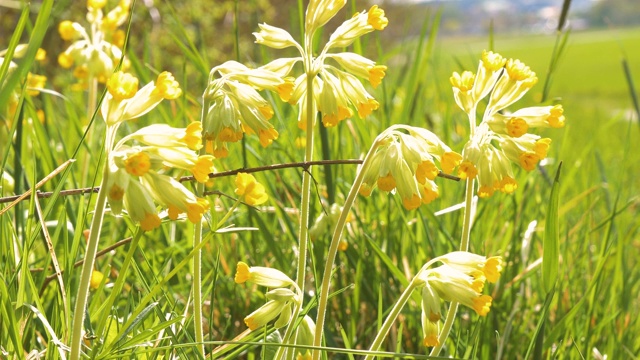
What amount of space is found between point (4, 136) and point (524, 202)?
1563 millimetres

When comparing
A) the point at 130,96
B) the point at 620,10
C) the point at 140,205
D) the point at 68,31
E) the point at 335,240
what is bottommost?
the point at 335,240

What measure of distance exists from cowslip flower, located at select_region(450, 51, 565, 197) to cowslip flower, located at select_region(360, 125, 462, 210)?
0.15ft

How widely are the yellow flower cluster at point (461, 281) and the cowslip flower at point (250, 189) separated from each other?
0.92 ft

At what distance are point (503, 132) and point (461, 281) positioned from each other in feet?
0.85

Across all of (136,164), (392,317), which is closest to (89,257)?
(136,164)

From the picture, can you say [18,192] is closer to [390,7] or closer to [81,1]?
[81,1]

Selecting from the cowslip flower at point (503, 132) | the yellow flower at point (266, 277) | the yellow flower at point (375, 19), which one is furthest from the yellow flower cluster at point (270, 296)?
the yellow flower at point (375, 19)

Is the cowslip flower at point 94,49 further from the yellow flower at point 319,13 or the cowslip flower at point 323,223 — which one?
the yellow flower at point 319,13

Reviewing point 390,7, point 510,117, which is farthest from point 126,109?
point 390,7

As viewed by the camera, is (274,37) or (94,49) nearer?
(274,37)

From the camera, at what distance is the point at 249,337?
1.29 meters

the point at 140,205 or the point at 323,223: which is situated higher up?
the point at 140,205

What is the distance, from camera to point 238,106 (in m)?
1.24

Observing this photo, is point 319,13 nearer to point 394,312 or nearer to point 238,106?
point 238,106
